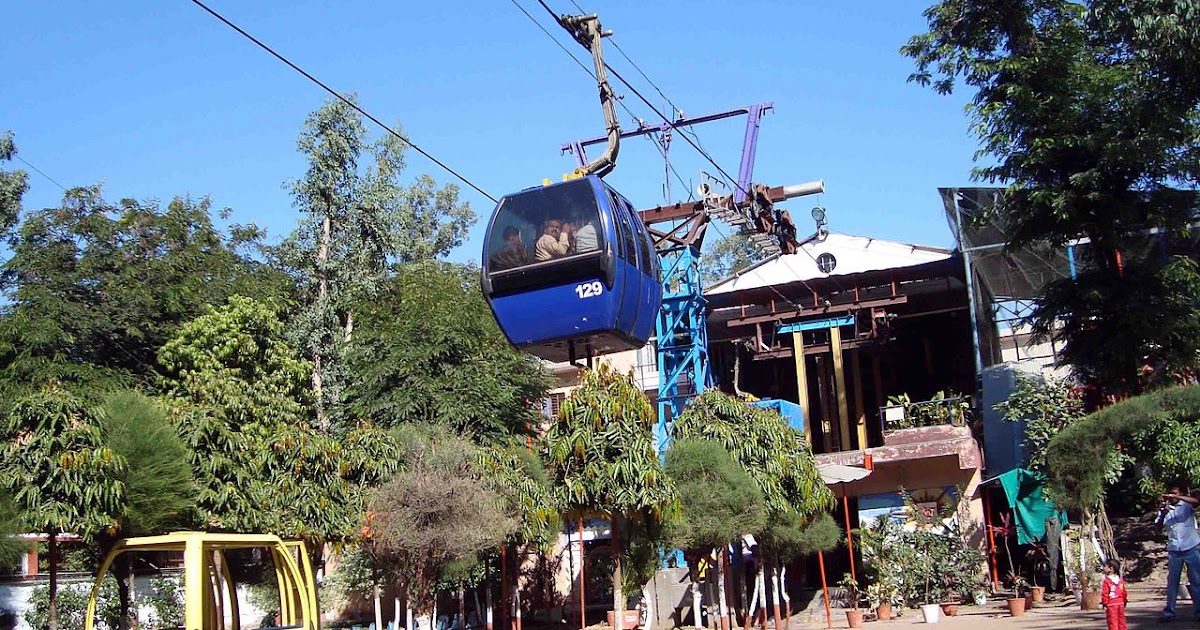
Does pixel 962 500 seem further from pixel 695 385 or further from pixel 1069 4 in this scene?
pixel 1069 4

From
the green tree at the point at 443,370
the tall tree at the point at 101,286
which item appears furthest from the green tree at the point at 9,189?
the green tree at the point at 443,370

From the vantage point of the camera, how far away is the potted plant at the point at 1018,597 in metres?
17.3

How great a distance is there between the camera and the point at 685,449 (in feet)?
47.4

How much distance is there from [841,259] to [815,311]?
60.7 inches

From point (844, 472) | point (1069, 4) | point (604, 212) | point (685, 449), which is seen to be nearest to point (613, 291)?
point (604, 212)

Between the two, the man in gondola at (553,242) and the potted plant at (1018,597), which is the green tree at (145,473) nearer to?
the man in gondola at (553,242)

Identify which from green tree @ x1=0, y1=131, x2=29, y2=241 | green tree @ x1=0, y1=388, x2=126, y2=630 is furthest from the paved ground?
green tree @ x1=0, y1=131, x2=29, y2=241

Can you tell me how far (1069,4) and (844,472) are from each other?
9.60 metres

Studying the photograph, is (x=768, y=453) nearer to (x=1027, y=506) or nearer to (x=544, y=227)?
(x=544, y=227)

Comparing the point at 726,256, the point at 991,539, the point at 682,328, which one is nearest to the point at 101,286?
the point at 682,328

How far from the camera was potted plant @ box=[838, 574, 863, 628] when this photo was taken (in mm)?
18359

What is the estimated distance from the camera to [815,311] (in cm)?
2914

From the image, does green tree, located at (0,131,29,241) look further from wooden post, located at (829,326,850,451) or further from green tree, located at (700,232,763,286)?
green tree, located at (700,232,763,286)

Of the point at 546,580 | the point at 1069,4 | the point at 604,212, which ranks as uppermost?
the point at 1069,4
